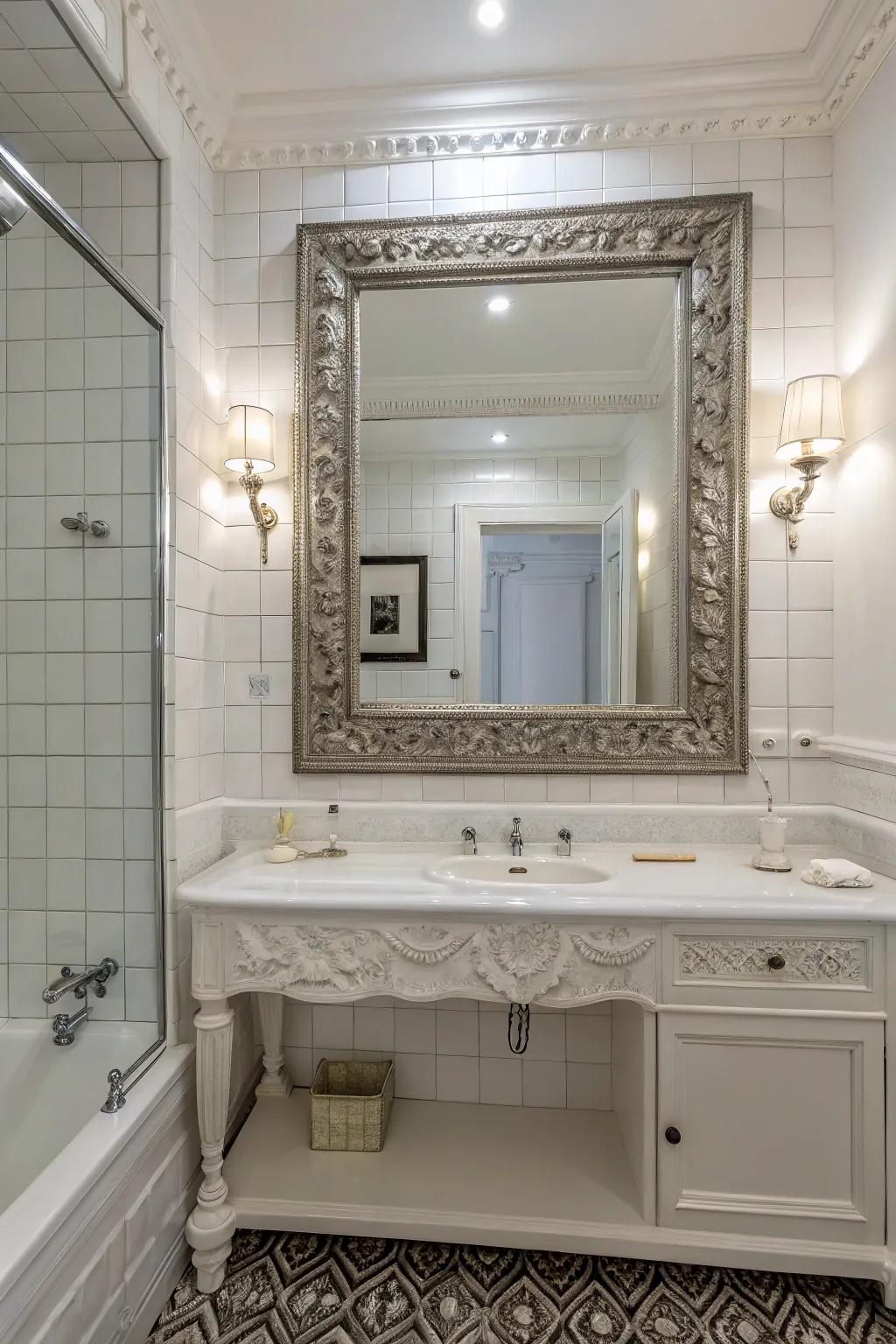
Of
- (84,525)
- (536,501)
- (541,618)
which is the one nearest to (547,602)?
(541,618)

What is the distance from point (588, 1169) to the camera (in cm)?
163

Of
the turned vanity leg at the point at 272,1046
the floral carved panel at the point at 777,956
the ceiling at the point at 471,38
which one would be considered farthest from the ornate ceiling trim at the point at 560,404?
the turned vanity leg at the point at 272,1046

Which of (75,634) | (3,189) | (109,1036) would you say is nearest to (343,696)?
(75,634)

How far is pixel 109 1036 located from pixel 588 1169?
3.96ft

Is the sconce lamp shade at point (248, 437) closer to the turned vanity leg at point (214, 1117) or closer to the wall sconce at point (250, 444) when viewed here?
the wall sconce at point (250, 444)

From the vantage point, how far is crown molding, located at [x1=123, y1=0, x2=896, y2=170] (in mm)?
1767

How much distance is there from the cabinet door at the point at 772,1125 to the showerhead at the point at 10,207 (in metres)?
2.09

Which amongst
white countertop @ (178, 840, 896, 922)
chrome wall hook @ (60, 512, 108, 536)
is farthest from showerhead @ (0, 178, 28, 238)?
white countertop @ (178, 840, 896, 922)

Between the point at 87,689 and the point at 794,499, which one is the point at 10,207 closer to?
the point at 87,689

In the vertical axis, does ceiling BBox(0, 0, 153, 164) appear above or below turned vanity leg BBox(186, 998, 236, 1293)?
above

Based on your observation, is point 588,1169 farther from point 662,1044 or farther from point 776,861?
point 776,861

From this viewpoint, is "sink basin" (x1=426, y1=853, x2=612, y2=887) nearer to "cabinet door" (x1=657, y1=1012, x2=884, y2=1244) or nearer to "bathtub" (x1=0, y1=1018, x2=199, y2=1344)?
"cabinet door" (x1=657, y1=1012, x2=884, y2=1244)

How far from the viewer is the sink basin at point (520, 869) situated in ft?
5.57

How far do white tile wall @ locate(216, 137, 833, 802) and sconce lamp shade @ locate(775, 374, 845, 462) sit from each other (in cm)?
13
